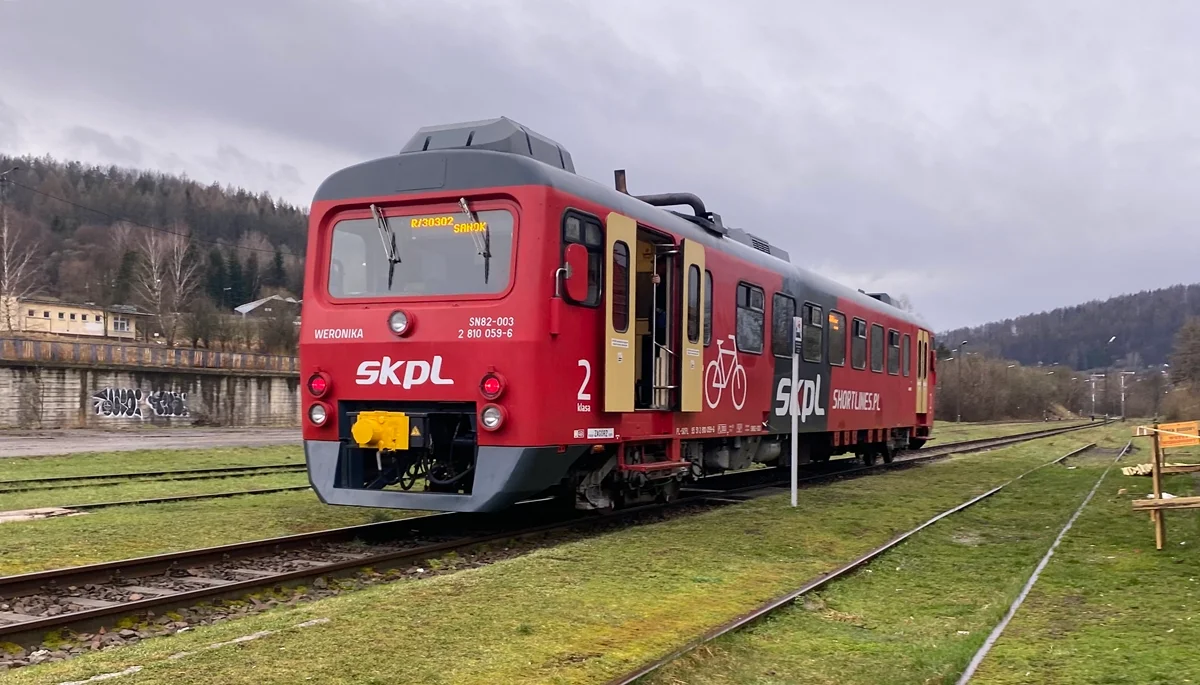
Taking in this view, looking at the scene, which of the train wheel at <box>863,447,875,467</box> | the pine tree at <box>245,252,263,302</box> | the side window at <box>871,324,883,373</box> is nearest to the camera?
the side window at <box>871,324,883,373</box>

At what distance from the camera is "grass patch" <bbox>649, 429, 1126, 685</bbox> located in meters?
5.25

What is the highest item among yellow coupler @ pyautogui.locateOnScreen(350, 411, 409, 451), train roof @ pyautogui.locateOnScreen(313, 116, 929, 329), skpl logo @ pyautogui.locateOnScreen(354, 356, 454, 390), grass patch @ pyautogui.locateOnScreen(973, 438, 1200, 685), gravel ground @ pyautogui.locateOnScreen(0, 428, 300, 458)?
train roof @ pyautogui.locateOnScreen(313, 116, 929, 329)

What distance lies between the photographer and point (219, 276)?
81.6m

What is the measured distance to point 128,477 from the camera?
17.0 metres

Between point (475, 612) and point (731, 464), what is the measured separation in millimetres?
7750

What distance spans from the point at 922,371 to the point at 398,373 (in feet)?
55.6

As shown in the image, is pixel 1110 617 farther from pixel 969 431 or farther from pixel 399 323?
pixel 969 431

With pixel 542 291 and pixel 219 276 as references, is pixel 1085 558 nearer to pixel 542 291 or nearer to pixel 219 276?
pixel 542 291

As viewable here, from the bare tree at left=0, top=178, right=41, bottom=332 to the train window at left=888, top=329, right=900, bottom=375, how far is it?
4779cm

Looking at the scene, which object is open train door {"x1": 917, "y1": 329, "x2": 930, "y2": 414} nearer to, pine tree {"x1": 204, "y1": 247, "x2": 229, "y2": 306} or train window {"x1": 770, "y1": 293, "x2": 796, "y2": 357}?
train window {"x1": 770, "y1": 293, "x2": 796, "y2": 357}

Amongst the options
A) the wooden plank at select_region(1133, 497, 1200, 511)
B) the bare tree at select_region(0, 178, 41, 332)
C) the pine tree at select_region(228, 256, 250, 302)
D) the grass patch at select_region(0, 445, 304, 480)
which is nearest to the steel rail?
the wooden plank at select_region(1133, 497, 1200, 511)

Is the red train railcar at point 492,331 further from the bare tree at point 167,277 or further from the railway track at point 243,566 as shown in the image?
the bare tree at point 167,277

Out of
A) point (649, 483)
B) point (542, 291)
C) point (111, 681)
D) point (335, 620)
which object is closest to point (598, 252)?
point (542, 291)

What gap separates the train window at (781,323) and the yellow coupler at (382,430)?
6.77m
